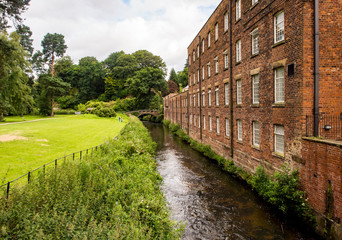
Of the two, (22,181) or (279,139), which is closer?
(22,181)

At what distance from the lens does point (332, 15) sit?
366 inches

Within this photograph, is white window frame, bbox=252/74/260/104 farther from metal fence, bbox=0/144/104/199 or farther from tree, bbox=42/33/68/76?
tree, bbox=42/33/68/76

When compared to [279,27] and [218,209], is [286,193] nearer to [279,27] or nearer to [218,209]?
[218,209]

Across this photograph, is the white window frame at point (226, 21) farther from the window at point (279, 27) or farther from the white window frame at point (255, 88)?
the window at point (279, 27)

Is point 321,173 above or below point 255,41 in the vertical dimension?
below

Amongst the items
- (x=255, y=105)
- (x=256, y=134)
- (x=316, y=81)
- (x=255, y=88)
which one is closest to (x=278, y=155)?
(x=256, y=134)

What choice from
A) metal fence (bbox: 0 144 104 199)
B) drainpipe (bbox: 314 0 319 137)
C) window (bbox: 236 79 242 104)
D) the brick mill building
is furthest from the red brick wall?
metal fence (bbox: 0 144 104 199)

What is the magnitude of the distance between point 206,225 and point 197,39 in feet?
75.2

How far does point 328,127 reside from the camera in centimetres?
923

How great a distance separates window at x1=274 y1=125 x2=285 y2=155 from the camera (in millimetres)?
11031

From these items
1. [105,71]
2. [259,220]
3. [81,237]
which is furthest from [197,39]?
[105,71]

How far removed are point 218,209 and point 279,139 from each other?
187 inches

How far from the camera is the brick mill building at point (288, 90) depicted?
8.44 meters

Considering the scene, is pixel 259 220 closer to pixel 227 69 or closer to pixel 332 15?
pixel 332 15
